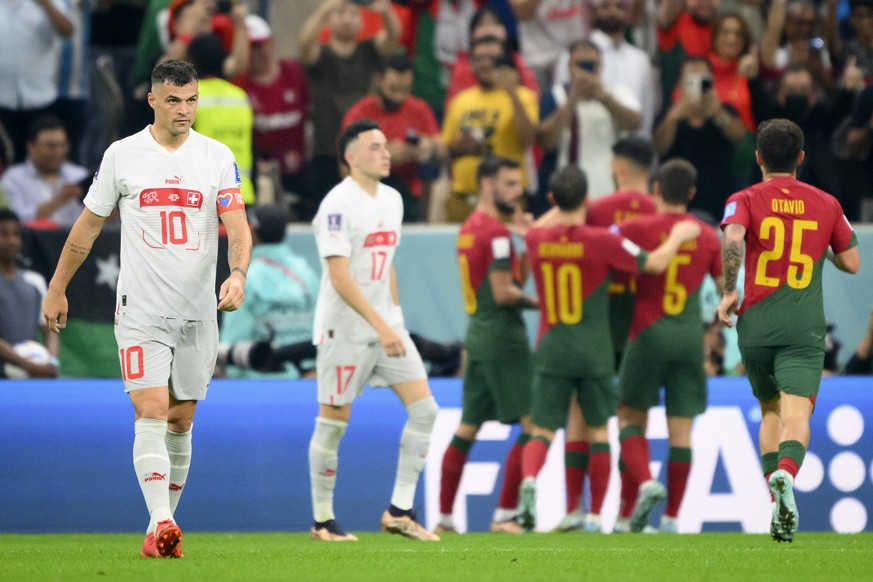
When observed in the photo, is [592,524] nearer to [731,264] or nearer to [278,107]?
[731,264]

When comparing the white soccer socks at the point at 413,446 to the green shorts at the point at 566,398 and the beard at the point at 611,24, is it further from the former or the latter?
the beard at the point at 611,24

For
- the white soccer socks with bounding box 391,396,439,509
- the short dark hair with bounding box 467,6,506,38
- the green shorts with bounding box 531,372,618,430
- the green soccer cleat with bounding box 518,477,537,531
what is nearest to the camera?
the white soccer socks with bounding box 391,396,439,509

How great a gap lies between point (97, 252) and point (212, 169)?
4736 mm

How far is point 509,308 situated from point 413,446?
1.63m

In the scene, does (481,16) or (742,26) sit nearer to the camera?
(481,16)

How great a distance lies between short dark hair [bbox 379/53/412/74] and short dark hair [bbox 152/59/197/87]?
5.78 metres

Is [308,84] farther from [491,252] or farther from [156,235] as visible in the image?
[156,235]

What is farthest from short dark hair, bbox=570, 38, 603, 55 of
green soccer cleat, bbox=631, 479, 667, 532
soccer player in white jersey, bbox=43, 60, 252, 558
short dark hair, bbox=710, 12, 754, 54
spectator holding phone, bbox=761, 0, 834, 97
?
soccer player in white jersey, bbox=43, 60, 252, 558

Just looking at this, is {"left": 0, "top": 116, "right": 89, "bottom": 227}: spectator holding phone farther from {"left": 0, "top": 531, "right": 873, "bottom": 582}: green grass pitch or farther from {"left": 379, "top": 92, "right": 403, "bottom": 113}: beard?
{"left": 0, "top": 531, "right": 873, "bottom": 582}: green grass pitch

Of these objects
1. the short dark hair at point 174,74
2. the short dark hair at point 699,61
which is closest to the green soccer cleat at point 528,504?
the short dark hair at point 174,74

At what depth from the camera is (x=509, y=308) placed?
424 inches

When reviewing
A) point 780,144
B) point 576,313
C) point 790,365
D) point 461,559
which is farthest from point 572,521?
point 780,144

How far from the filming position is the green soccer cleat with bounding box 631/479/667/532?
1024 cm

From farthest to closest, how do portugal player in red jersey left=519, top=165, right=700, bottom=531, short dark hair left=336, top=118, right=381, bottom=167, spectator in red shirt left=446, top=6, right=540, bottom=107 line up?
spectator in red shirt left=446, top=6, right=540, bottom=107 < portugal player in red jersey left=519, top=165, right=700, bottom=531 < short dark hair left=336, top=118, right=381, bottom=167
